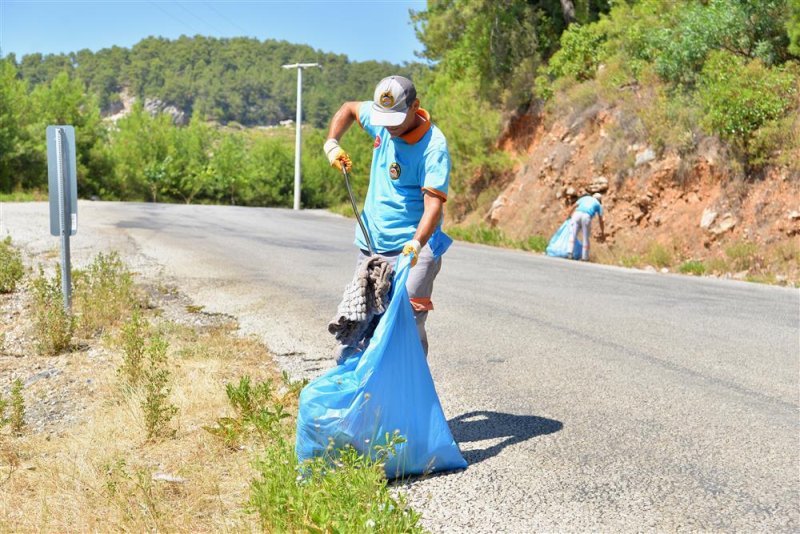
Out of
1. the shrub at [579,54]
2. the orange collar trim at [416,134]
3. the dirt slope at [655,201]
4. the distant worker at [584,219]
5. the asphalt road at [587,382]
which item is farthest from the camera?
the shrub at [579,54]

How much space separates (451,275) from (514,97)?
1479 centimetres

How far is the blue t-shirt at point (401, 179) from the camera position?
14.9ft

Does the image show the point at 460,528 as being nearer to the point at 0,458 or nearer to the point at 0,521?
the point at 0,521

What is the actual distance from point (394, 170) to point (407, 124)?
0.27 metres

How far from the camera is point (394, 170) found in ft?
15.3

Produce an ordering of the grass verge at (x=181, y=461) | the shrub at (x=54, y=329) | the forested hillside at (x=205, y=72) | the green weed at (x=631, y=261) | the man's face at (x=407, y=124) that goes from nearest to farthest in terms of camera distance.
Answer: the grass verge at (x=181, y=461), the man's face at (x=407, y=124), the shrub at (x=54, y=329), the green weed at (x=631, y=261), the forested hillside at (x=205, y=72)

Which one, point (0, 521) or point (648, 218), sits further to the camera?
point (648, 218)

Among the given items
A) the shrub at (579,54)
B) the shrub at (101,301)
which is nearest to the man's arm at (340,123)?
the shrub at (101,301)

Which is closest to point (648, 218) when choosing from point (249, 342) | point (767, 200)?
point (767, 200)

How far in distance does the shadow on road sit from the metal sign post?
449cm

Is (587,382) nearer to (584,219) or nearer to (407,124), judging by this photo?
(407,124)

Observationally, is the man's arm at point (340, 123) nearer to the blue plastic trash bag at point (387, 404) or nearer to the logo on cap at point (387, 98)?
the logo on cap at point (387, 98)

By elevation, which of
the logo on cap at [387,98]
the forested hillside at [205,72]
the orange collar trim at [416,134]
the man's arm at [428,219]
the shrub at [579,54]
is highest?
the forested hillside at [205,72]

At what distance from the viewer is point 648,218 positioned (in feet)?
60.7
